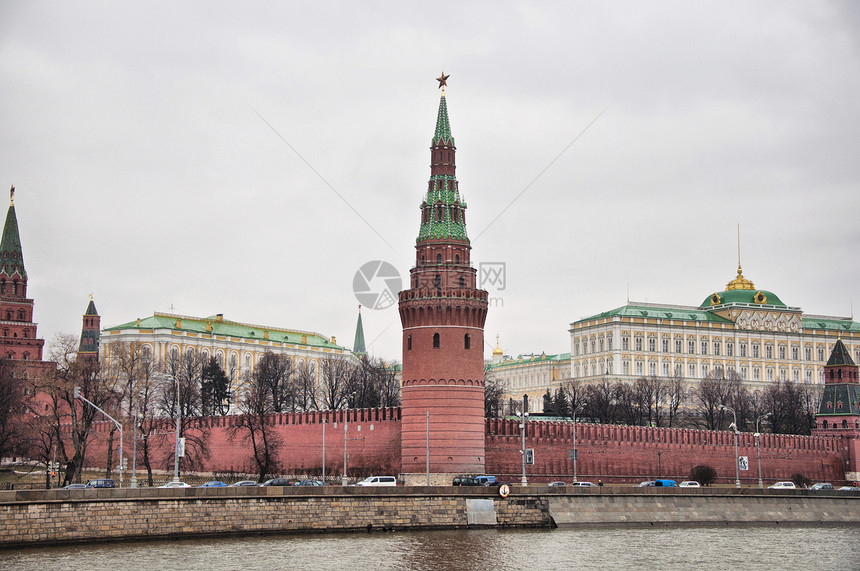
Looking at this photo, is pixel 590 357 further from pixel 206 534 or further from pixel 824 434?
pixel 206 534

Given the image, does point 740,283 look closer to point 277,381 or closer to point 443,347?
point 277,381

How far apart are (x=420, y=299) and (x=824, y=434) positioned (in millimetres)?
49880

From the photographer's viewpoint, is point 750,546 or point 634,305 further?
point 634,305

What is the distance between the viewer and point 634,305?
17012 cm

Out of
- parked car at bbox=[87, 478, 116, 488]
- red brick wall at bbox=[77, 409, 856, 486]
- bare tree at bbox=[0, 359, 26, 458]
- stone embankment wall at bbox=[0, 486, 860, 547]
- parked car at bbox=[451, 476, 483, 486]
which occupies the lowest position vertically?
stone embankment wall at bbox=[0, 486, 860, 547]

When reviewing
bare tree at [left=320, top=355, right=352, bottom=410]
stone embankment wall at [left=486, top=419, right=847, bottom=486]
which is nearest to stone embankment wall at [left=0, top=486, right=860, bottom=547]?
stone embankment wall at [left=486, top=419, right=847, bottom=486]

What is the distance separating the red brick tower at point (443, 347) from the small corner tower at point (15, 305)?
6404 centimetres

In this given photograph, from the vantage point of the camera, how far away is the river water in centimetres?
4600

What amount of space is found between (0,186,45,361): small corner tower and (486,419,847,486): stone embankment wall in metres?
65.0

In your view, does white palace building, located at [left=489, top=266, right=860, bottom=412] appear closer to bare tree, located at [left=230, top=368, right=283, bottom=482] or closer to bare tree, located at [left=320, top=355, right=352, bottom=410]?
bare tree, located at [left=320, top=355, right=352, bottom=410]

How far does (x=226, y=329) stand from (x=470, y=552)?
119 meters

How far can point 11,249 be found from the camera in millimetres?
124688

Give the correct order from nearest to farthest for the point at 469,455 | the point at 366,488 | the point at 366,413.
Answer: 1. the point at 366,488
2. the point at 469,455
3. the point at 366,413

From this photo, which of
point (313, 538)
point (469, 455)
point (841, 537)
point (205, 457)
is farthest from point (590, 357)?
point (313, 538)
